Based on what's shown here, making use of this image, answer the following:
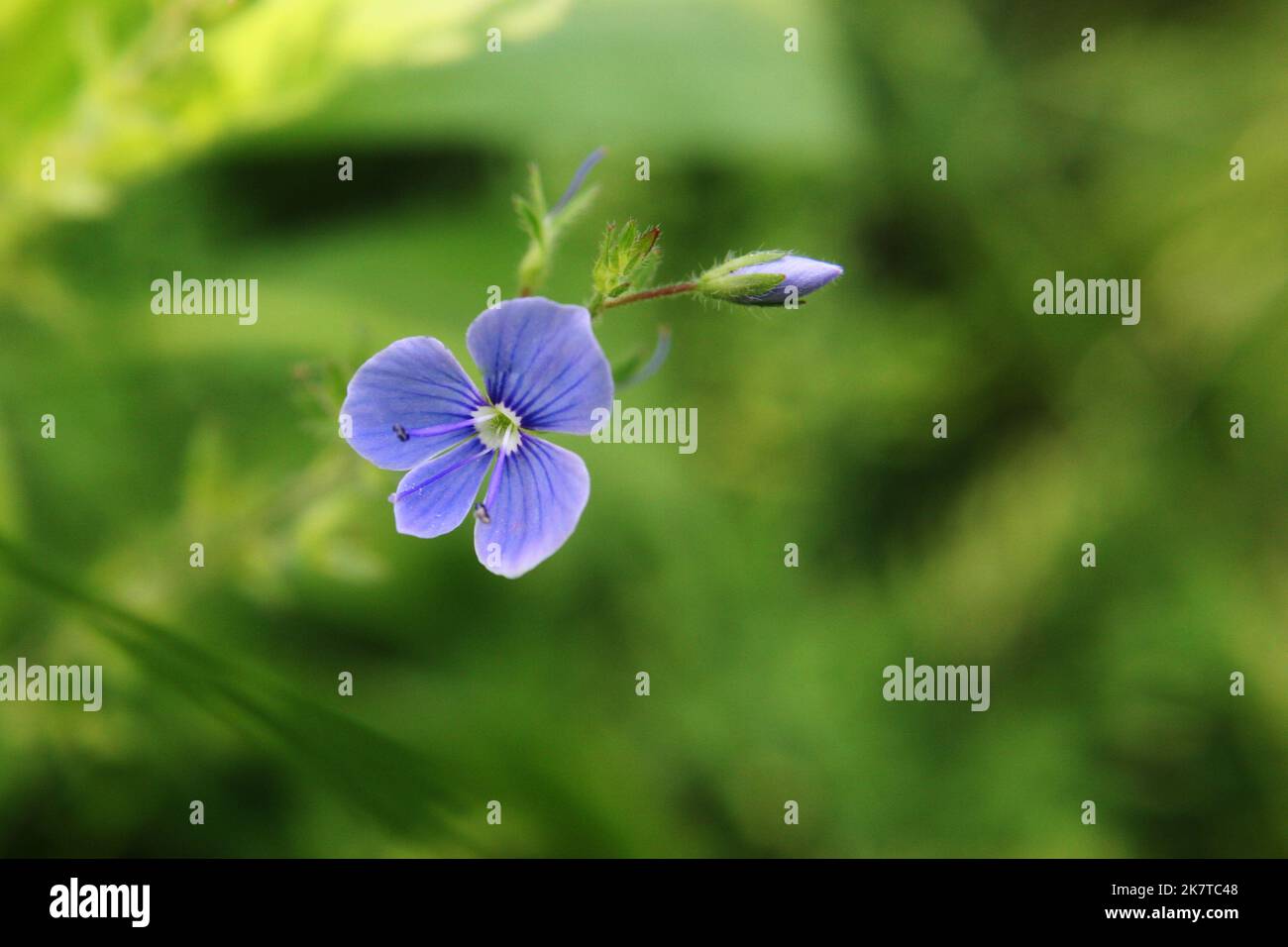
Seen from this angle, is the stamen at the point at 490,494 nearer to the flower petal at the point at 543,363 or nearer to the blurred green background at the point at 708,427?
the flower petal at the point at 543,363

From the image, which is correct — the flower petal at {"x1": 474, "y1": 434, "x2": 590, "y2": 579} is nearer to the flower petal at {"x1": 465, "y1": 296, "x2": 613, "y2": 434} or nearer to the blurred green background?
the flower petal at {"x1": 465, "y1": 296, "x2": 613, "y2": 434}

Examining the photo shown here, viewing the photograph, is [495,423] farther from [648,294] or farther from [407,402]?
[648,294]

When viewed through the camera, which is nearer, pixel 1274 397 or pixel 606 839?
pixel 606 839

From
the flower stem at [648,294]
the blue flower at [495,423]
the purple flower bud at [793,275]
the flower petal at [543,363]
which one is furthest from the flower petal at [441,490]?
the purple flower bud at [793,275]

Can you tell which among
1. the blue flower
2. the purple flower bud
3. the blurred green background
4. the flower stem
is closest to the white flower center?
the blue flower

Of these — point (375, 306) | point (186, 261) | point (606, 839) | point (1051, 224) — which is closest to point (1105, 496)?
point (1051, 224)
